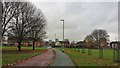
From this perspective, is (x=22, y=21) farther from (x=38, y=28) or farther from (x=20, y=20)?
(x=38, y=28)

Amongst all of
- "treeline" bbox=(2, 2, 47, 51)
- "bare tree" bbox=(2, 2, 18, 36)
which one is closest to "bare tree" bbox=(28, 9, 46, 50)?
"treeline" bbox=(2, 2, 47, 51)

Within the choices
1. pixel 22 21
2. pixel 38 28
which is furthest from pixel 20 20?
pixel 38 28

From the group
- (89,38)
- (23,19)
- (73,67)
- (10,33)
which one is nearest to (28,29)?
(23,19)

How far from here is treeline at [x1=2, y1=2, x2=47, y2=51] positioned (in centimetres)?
4775

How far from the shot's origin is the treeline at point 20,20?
157 ft

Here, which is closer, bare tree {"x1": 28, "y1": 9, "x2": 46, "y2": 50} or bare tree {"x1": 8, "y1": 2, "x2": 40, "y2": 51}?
bare tree {"x1": 8, "y1": 2, "x2": 40, "y2": 51}

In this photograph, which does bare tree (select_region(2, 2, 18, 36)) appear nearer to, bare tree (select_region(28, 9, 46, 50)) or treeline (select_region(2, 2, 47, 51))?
treeline (select_region(2, 2, 47, 51))

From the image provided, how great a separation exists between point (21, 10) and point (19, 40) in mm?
6767

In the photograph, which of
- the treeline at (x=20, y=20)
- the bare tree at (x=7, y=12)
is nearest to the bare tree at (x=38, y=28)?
the treeline at (x=20, y=20)

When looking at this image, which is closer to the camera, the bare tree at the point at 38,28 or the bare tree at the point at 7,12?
the bare tree at the point at 7,12

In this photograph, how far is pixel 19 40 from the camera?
54.7 metres

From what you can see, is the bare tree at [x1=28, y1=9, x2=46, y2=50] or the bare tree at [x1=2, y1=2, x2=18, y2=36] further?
the bare tree at [x1=28, y1=9, x2=46, y2=50]

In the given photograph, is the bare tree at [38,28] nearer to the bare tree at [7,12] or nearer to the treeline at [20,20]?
the treeline at [20,20]

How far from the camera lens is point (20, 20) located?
182 feet
